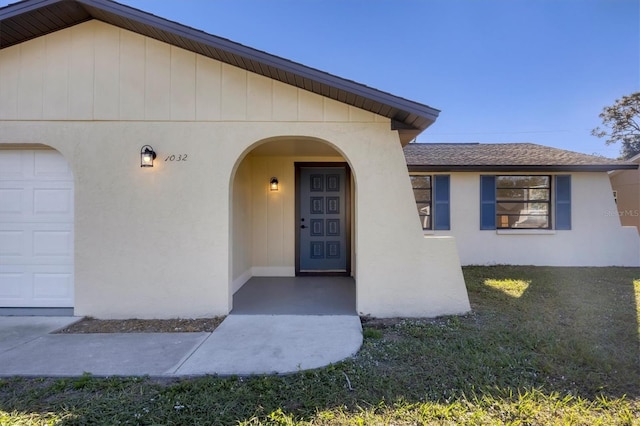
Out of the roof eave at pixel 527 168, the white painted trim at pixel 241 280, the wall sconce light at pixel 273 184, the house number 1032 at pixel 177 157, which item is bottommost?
the white painted trim at pixel 241 280

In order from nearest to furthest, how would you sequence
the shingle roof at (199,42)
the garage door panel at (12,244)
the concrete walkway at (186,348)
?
the concrete walkway at (186,348) → the shingle roof at (199,42) → the garage door panel at (12,244)

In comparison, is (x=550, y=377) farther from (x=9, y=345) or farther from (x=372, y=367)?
(x=9, y=345)

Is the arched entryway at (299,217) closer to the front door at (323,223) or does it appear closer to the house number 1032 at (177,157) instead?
the front door at (323,223)

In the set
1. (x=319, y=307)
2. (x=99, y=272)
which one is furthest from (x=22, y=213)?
(x=319, y=307)

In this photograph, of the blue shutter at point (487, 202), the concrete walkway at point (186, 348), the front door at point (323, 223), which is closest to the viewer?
the concrete walkway at point (186, 348)

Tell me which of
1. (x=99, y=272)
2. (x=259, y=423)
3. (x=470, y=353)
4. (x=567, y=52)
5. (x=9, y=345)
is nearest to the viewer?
(x=259, y=423)

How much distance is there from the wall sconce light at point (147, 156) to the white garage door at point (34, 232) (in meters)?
1.24

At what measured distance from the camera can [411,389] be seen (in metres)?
2.49

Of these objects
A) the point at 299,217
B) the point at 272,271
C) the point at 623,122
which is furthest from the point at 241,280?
the point at 623,122

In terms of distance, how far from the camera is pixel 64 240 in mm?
4395

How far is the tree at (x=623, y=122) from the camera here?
2100 cm

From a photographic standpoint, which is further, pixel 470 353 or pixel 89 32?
pixel 89 32

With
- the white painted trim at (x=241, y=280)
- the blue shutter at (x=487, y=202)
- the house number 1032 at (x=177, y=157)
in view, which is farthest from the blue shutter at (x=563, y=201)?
the house number 1032 at (x=177, y=157)

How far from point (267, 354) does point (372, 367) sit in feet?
3.54
